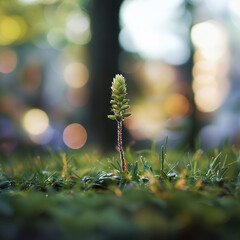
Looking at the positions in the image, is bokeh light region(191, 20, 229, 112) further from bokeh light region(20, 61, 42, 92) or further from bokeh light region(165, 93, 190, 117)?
bokeh light region(20, 61, 42, 92)

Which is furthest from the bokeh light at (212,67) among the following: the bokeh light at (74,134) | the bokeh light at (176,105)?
the bokeh light at (74,134)

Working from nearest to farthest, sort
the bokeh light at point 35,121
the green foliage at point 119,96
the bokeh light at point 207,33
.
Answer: the green foliage at point 119,96, the bokeh light at point 207,33, the bokeh light at point 35,121

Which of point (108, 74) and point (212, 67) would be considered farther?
point (212, 67)

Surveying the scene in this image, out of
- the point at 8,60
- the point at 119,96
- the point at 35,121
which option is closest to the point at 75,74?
the point at 8,60

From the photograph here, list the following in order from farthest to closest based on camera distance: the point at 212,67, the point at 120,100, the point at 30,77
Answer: the point at 30,77, the point at 212,67, the point at 120,100

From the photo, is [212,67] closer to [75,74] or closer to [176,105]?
[176,105]

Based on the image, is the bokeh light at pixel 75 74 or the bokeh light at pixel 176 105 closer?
the bokeh light at pixel 176 105

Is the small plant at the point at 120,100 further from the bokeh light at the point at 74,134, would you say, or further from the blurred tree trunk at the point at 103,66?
the bokeh light at the point at 74,134

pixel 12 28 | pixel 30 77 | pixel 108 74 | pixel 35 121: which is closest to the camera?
pixel 108 74

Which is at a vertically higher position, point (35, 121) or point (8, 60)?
point (8, 60)
